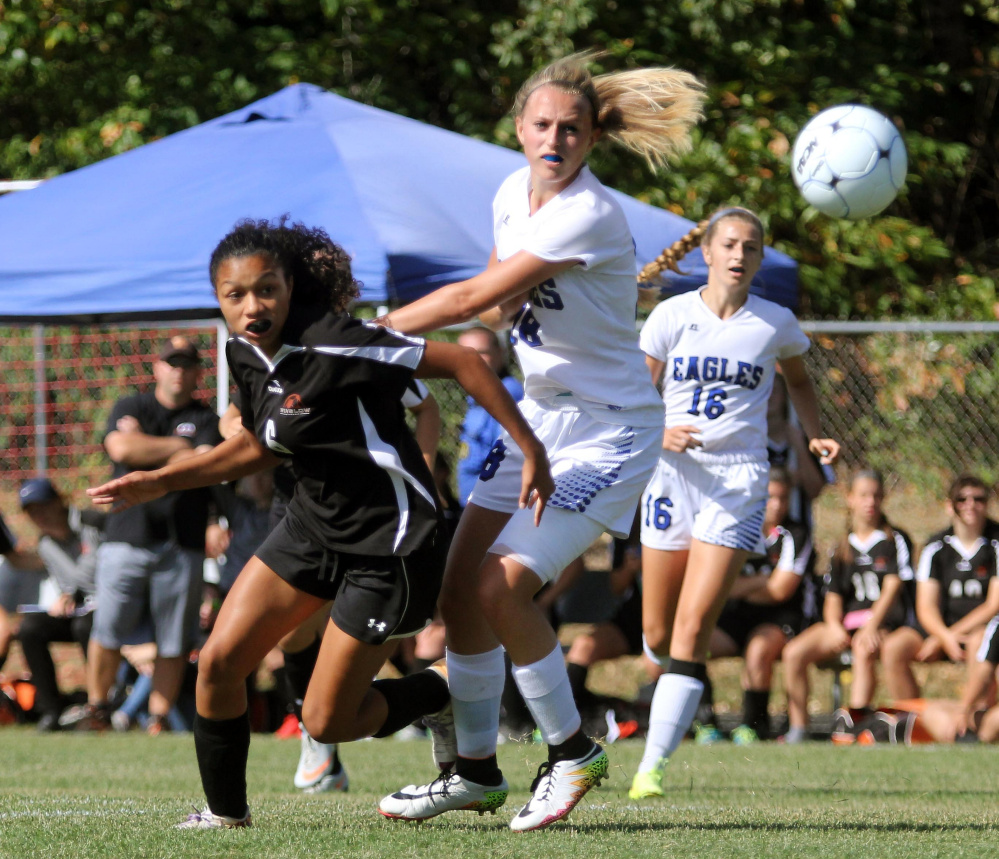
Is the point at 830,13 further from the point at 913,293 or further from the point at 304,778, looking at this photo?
the point at 304,778

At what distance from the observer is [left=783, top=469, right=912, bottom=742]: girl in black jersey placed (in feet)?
27.2

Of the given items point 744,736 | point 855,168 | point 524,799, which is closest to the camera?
point 524,799

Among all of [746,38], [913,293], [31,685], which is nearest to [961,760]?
[31,685]

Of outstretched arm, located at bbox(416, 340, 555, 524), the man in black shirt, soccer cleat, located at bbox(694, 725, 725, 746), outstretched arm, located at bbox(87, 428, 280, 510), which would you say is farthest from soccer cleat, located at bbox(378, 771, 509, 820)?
the man in black shirt

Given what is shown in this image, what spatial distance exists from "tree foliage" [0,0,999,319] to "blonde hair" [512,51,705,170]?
7813 mm

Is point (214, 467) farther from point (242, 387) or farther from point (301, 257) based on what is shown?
point (301, 257)

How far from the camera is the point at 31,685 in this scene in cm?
881

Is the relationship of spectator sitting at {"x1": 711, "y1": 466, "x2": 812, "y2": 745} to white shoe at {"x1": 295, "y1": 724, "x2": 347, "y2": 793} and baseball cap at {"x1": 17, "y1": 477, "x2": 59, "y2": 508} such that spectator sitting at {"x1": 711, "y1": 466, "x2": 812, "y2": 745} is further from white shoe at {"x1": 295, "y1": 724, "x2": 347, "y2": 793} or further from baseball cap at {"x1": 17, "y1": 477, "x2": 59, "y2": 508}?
baseball cap at {"x1": 17, "y1": 477, "x2": 59, "y2": 508}

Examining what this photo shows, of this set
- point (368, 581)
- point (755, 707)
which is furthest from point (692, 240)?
point (755, 707)

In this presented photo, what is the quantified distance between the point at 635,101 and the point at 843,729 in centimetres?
516

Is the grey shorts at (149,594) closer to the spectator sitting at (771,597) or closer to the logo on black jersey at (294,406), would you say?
the spectator sitting at (771,597)

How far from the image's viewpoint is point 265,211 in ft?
27.7

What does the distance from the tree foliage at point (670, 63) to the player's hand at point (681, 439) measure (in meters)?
6.76

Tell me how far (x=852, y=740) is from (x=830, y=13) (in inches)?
332
